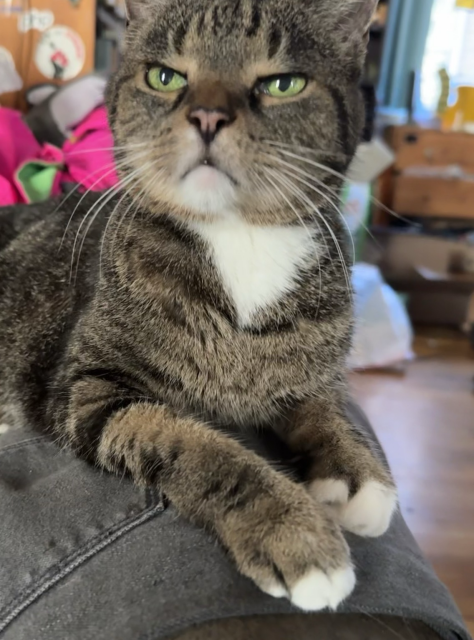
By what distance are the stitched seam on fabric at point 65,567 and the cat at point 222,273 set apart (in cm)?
9

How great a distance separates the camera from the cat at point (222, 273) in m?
0.71

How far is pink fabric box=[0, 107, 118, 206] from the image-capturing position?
143 centimetres

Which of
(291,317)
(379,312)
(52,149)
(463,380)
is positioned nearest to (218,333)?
(291,317)

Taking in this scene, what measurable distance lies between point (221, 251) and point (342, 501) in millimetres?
367

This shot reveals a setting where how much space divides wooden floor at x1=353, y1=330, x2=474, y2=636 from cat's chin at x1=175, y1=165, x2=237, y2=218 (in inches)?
43.9

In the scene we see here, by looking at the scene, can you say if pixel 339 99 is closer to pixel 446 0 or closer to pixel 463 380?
pixel 463 380

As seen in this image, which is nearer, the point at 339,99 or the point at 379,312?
the point at 339,99

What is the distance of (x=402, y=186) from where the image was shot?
3.21m

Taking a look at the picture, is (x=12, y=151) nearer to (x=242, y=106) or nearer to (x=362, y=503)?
(x=242, y=106)

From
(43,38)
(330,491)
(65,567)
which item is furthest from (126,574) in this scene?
(43,38)

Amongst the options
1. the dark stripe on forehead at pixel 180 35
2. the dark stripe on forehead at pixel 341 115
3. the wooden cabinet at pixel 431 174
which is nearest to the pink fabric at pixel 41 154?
the dark stripe on forehead at pixel 180 35

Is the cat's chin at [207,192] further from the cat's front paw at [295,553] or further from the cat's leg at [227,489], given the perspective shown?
the cat's front paw at [295,553]

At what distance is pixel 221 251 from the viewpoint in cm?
82

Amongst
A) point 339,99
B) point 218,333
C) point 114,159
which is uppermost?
point 339,99
